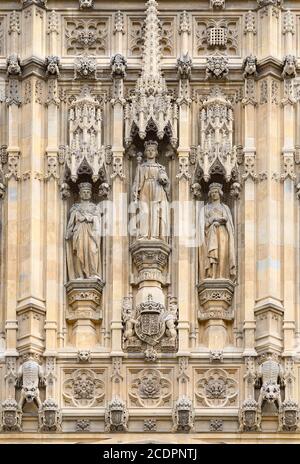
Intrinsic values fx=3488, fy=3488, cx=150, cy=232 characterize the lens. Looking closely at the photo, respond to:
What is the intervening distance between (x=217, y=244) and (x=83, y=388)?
2848 mm

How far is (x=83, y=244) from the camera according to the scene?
50.0 meters

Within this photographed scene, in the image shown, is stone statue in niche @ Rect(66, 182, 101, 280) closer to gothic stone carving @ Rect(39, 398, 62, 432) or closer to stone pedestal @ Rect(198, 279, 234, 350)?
stone pedestal @ Rect(198, 279, 234, 350)

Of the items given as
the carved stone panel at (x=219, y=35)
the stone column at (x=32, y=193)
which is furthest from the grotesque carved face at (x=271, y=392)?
the carved stone panel at (x=219, y=35)

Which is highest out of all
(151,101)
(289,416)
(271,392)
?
(151,101)

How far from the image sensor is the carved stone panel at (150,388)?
162 feet

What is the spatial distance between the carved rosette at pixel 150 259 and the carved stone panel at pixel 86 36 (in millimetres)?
3118

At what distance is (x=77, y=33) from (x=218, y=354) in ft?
17.6

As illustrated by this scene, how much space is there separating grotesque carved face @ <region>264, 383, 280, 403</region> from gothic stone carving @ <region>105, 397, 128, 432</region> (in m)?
2.00

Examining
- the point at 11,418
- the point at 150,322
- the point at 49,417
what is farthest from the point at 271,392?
the point at 11,418

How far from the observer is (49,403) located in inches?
1929

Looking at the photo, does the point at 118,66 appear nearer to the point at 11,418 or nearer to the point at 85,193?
the point at 85,193

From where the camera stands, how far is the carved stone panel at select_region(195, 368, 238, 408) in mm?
49281

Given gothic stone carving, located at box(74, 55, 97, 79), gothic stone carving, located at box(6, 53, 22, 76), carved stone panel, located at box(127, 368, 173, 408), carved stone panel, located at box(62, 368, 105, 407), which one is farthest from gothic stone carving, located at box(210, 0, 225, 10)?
carved stone panel, located at box(62, 368, 105, 407)
